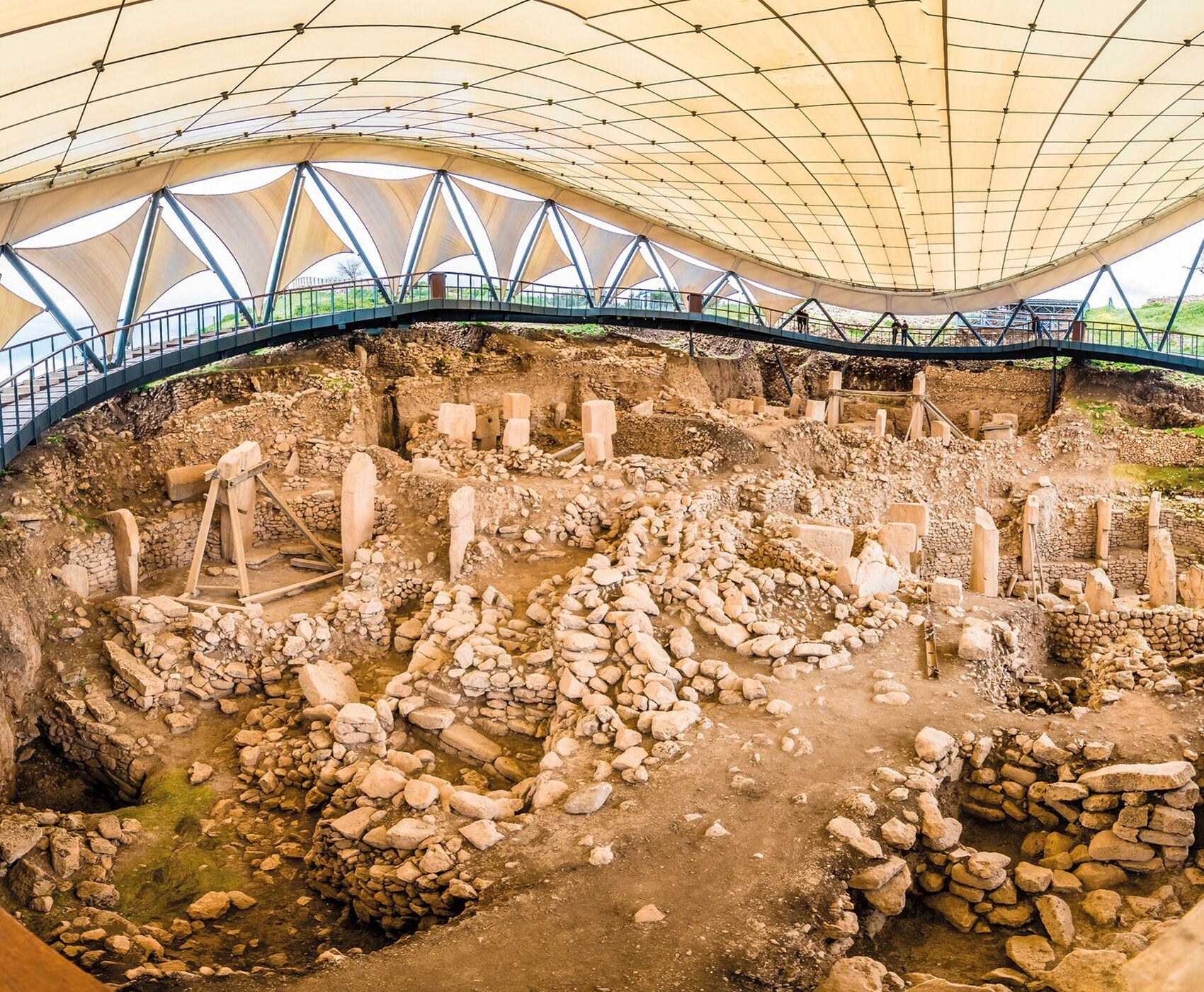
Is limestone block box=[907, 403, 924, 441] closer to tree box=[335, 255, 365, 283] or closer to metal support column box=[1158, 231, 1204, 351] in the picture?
metal support column box=[1158, 231, 1204, 351]

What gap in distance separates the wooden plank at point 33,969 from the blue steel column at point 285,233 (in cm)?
2404

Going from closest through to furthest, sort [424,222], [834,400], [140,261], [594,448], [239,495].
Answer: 1. [239,495]
2. [594,448]
3. [140,261]
4. [424,222]
5. [834,400]

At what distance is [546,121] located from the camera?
20719 mm

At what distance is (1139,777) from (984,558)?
10.8 metres

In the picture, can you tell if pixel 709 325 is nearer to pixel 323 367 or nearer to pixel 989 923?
pixel 323 367

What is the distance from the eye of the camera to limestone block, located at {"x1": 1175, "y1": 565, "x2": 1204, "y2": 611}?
1808 centimetres

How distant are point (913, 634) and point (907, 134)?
10.6 m

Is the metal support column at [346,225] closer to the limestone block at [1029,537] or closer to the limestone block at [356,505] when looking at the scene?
the limestone block at [356,505]

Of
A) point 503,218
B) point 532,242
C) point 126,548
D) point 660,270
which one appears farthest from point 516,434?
point 660,270

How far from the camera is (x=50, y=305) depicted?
58.4 feet

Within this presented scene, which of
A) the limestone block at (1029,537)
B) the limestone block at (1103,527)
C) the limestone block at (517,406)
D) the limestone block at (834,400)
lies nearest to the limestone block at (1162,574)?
the limestone block at (1029,537)

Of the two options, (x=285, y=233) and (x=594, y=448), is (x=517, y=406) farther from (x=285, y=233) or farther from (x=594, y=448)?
(x=285, y=233)

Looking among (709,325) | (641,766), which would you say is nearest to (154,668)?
(641,766)

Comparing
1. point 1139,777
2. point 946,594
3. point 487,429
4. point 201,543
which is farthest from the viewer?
point 487,429
